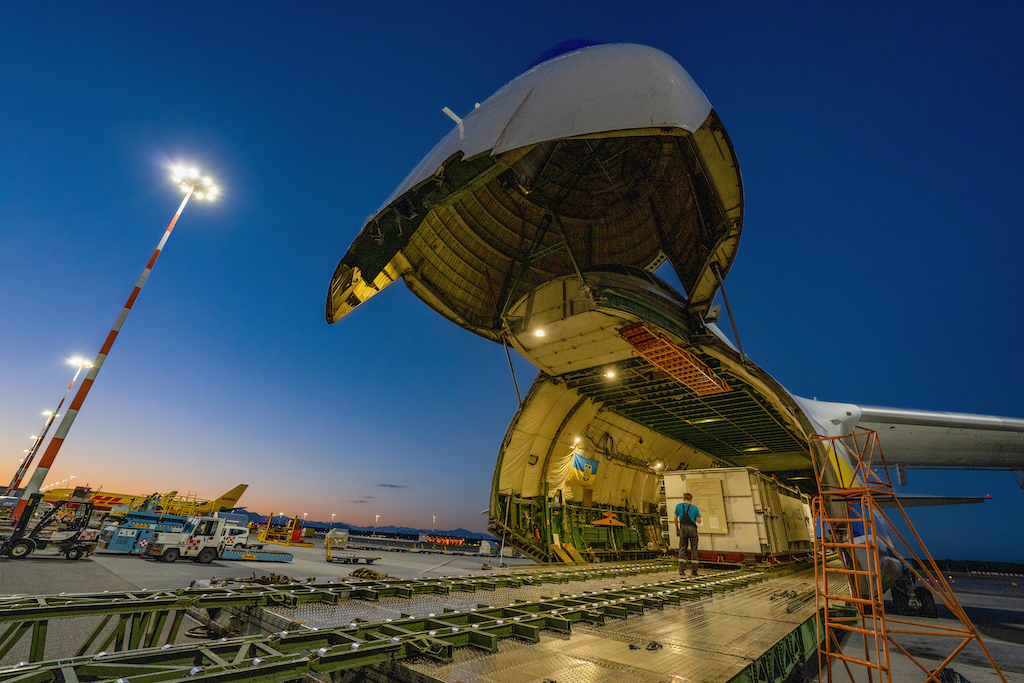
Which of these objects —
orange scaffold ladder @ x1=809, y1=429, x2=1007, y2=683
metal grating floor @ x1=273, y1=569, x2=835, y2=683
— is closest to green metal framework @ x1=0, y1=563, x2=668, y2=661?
metal grating floor @ x1=273, y1=569, x2=835, y2=683

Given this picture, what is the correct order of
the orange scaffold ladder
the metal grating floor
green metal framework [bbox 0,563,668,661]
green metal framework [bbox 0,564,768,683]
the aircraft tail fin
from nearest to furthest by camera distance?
green metal framework [bbox 0,564,768,683], the metal grating floor, green metal framework [bbox 0,563,668,661], the orange scaffold ladder, the aircraft tail fin

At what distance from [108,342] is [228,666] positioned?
18.4m

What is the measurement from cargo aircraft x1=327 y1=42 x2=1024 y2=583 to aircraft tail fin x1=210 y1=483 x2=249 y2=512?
22.6 m

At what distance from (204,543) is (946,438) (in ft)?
99.6

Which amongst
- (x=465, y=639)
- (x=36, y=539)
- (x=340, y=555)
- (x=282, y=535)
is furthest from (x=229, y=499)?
(x=465, y=639)

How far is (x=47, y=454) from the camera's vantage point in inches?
565

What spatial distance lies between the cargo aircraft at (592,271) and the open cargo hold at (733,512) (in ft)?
8.73

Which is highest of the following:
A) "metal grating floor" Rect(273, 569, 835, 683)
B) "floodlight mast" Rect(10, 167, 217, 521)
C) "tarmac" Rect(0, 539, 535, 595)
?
"floodlight mast" Rect(10, 167, 217, 521)

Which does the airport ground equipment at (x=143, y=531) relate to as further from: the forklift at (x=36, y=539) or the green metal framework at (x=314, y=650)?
the green metal framework at (x=314, y=650)

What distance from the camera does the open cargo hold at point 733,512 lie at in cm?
1459

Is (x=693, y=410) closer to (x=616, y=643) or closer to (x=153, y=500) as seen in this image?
(x=616, y=643)

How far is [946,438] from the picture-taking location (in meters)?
17.7

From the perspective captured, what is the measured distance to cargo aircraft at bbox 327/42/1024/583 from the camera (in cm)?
780

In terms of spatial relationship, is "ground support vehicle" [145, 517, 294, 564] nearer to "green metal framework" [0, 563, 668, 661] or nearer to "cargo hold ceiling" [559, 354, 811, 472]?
"green metal framework" [0, 563, 668, 661]
